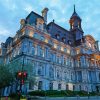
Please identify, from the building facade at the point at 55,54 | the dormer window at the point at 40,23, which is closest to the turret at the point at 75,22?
the building facade at the point at 55,54

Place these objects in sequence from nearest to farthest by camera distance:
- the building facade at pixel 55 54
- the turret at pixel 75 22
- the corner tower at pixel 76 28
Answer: the building facade at pixel 55 54
the corner tower at pixel 76 28
the turret at pixel 75 22

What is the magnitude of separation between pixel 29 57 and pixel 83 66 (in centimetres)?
2387

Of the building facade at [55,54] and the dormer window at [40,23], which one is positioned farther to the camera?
the dormer window at [40,23]

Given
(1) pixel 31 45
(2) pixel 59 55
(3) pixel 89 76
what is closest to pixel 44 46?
(1) pixel 31 45

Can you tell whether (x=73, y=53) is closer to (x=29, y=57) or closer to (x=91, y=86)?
(x=91, y=86)

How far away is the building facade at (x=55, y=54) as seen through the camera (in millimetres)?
41062

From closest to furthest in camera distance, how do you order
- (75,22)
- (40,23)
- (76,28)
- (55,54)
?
1. (40,23)
2. (55,54)
3. (76,28)
4. (75,22)

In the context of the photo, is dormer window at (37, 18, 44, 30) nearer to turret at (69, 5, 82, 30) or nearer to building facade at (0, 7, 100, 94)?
building facade at (0, 7, 100, 94)

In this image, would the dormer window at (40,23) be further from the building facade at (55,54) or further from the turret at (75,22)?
the turret at (75,22)

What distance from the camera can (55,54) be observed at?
51031mm

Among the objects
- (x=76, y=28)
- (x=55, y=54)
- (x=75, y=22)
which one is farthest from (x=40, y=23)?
(x=75, y=22)

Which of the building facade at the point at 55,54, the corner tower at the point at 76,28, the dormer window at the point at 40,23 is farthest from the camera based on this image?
the corner tower at the point at 76,28

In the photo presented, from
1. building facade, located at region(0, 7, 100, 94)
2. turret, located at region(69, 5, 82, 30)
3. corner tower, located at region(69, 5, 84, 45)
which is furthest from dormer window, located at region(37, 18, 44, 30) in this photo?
turret, located at region(69, 5, 82, 30)

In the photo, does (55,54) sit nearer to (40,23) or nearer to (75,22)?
(40,23)
